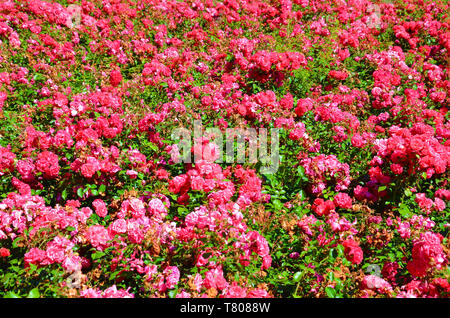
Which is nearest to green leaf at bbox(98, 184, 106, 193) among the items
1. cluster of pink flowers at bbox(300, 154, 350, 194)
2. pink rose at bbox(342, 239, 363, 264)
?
cluster of pink flowers at bbox(300, 154, 350, 194)

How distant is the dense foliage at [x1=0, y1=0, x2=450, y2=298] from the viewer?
261cm

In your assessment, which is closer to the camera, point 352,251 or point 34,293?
point 34,293

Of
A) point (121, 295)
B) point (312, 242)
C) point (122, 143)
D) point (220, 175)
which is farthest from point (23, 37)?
point (312, 242)

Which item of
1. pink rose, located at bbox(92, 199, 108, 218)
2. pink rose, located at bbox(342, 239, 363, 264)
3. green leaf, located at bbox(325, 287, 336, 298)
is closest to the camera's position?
green leaf, located at bbox(325, 287, 336, 298)

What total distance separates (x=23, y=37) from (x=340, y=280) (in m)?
5.98

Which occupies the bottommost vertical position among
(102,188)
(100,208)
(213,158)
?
(100,208)

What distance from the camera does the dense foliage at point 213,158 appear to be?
103 inches

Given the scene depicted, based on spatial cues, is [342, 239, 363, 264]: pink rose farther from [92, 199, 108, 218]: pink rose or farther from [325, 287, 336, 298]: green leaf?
[92, 199, 108, 218]: pink rose

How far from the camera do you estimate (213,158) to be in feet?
11.1

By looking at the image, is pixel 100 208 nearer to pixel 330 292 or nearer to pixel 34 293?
pixel 34 293

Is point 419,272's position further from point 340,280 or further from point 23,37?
point 23,37

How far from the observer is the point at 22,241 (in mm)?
2680

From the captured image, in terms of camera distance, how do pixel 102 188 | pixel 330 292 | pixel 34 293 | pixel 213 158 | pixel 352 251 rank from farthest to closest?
pixel 213 158 < pixel 102 188 < pixel 352 251 < pixel 330 292 < pixel 34 293

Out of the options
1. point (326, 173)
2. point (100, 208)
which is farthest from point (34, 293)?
point (326, 173)
